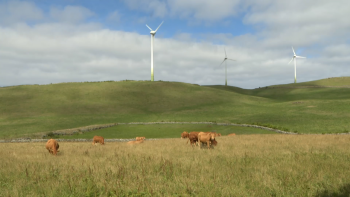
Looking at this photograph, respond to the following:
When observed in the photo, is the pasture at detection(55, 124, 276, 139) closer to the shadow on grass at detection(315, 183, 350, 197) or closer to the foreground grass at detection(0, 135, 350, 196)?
the foreground grass at detection(0, 135, 350, 196)

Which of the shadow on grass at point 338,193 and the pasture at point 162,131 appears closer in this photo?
the shadow on grass at point 338,193

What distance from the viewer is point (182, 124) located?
55.8 meters

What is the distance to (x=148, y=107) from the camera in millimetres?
89062

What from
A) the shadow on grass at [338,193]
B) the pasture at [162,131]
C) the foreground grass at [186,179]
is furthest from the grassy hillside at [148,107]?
the shadow on grass at [338,193]

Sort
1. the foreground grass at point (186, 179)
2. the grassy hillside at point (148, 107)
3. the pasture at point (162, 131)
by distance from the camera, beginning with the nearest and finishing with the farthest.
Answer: the foreground grass at point (186, 179) → the pasture at point (162, 131) → the grassy hillside at point (148, 107)

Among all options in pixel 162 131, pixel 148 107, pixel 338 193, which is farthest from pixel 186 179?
pixel 148 107

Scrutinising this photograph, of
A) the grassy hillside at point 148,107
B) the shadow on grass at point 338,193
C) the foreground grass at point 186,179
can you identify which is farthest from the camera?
the grassy hillside at point 148,107

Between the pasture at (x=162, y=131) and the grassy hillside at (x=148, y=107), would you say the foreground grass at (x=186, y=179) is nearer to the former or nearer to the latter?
the pasture at (x=162, y=131)

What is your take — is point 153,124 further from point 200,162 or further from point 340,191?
point 340,191

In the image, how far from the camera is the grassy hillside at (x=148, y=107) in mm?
55188

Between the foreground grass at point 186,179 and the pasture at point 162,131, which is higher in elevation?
the foreground grass at point 186,179

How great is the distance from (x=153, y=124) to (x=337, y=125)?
110 ft

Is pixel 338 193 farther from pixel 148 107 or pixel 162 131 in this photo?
pixel 148 107

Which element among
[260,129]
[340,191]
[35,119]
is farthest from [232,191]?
[35,119]
